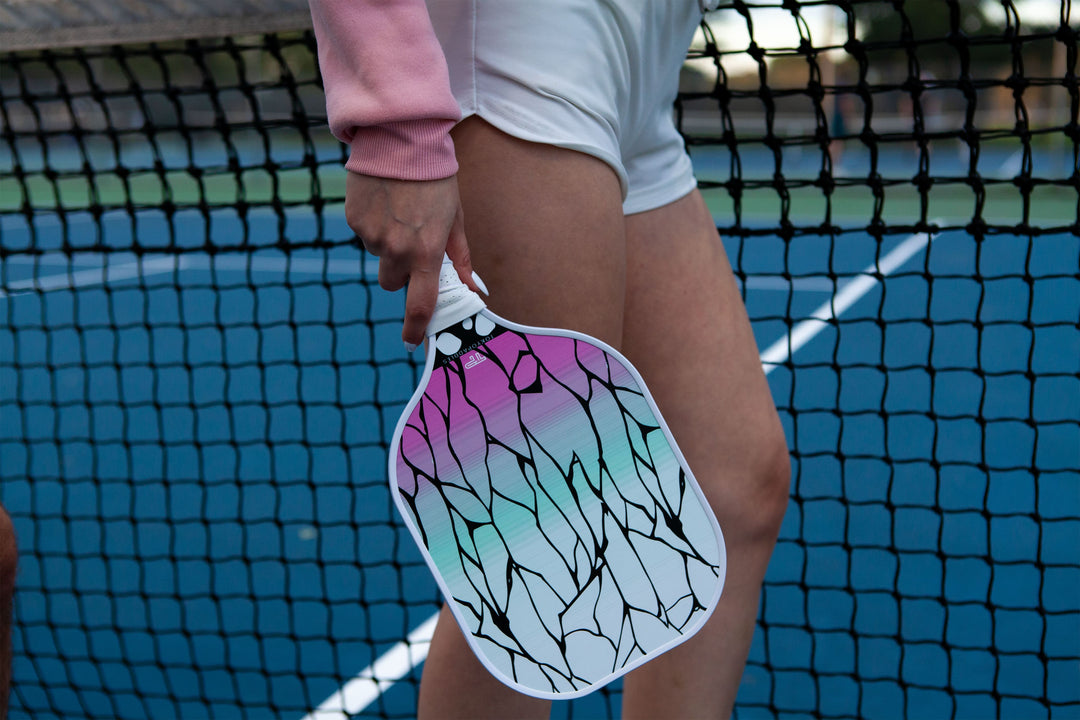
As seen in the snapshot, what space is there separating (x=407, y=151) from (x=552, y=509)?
244mm

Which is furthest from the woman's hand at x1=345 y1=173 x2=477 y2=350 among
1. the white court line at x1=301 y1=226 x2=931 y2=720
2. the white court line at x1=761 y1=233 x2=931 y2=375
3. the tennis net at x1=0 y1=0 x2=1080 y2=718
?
the white court line at x1=761 y1=233 x2=931 y2=375

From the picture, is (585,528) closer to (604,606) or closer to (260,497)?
(604,606)

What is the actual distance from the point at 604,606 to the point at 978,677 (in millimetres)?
1061

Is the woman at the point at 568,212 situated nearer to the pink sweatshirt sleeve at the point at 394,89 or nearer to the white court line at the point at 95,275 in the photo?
the pink sweatshirt sleeve at the point at 394,89

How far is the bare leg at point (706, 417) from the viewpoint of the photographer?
0.83m

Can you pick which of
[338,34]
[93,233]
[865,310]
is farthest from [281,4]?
[93,233]

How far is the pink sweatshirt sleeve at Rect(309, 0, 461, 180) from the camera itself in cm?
58

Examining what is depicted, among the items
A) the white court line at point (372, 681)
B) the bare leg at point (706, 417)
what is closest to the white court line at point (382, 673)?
the white court line at point (372, 681)

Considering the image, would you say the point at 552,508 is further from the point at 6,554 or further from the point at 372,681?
the point at 372,681

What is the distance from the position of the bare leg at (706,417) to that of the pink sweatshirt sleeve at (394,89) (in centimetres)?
27

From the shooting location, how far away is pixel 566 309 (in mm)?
670

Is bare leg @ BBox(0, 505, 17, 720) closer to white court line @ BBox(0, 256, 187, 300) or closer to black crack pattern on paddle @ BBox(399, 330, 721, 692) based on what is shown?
black crack pattern on paddle @ BBox(399, 330, 721, 692)

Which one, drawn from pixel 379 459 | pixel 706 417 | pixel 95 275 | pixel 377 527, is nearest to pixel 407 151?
pixel 706 417

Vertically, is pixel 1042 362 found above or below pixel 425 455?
below
